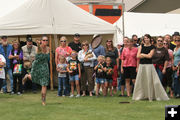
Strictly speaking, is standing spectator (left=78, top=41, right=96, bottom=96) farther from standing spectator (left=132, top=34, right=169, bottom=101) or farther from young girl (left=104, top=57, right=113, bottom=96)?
standing spectator (left=132, top=34, right=169, bottom=101)

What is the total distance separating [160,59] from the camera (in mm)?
10953

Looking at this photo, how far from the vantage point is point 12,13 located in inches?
554

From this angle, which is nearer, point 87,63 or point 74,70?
point 74,70

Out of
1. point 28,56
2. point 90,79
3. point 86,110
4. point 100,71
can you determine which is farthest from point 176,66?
point 28,56

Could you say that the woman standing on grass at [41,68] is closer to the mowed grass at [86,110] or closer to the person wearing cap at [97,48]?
the mowed grass at [86,110]

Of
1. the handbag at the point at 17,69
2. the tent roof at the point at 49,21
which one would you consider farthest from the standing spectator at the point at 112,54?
the handbag at the point at 17,69

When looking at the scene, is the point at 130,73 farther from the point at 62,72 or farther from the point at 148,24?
the point at 148,24

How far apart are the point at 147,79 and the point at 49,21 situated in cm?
515

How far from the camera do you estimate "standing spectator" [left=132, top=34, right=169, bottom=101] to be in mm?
10148

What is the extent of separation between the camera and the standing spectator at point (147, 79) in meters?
10.1

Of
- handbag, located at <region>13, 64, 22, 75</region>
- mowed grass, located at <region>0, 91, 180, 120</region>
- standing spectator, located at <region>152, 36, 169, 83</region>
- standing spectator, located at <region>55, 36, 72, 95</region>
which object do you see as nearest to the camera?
mowed grass, located at <region>0, 91, 180, 120</region>

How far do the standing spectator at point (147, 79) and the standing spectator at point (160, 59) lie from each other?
29.3 inches

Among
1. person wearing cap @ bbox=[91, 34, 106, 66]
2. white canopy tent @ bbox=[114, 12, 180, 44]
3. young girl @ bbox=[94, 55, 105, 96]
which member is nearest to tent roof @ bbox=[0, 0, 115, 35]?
person wearing cap @ bbox=[91, 34, 106, 66]

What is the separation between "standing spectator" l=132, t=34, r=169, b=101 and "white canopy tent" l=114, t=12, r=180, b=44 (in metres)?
7.10
